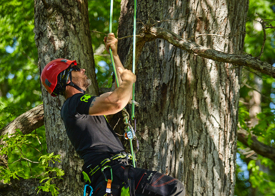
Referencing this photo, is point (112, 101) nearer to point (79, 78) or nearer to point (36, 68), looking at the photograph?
point (79, 78)

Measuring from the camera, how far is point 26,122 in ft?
11.5

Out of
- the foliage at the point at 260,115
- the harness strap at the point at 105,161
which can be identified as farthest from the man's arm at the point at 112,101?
the foliage at the point at 260,115

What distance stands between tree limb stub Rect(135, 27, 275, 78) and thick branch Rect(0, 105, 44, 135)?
1486 millimetres

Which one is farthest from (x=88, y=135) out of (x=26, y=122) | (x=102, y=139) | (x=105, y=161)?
(x=26, y=122)

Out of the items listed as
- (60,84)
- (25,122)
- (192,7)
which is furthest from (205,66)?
(25,122)

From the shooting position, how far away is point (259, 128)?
514 cm

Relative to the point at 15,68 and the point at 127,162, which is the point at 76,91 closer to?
the point at 127,162

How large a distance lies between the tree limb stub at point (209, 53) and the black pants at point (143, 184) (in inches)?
43.1

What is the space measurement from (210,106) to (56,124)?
167 cm

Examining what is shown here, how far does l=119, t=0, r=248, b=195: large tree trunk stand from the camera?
291 cm

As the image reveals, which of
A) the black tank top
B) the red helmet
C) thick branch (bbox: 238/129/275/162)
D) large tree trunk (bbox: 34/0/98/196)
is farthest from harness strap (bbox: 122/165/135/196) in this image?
thick branch (bbox: 238/129/275/162)

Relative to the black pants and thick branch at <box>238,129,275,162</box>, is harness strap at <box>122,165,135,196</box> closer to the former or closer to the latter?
the black pants

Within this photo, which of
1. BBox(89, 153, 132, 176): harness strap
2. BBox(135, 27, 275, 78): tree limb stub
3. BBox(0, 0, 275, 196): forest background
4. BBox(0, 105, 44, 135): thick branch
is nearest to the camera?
BBox(135, 27, 275, 78): tree limb stub

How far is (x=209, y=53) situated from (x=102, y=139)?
3.90 ft
